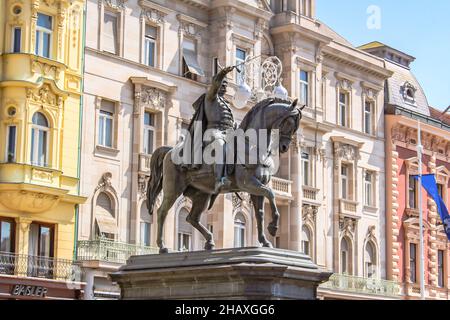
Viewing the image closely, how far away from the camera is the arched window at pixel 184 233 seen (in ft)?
146

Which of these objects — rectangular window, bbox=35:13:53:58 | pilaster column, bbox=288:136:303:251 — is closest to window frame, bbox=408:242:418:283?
pilaster column, bbox=288:136:303:251

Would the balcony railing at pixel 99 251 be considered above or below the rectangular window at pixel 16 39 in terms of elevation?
below

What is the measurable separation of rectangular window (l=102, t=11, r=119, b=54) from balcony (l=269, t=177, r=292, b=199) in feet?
31.5

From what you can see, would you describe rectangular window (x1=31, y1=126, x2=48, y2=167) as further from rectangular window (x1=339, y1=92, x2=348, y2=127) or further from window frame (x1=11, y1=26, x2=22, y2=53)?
rectangular window (x1=339, y1=92, x2=348, y2=127)

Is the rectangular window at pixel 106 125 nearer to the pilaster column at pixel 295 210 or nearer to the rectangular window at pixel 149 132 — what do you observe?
the rectangular window at pixel 149 132

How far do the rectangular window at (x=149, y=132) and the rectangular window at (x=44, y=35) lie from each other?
5.82 meters

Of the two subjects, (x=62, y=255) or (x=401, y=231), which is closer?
(x=62, y=255)

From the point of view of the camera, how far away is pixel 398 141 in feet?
190

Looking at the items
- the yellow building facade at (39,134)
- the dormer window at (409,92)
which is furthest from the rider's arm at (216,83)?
the dormer window at (409,92)

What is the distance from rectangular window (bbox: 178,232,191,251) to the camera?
44.3 meters
